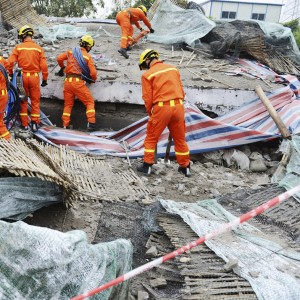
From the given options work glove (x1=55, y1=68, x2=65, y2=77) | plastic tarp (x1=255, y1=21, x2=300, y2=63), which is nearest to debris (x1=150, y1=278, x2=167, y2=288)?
work glove (x1=55, y1=68, x2=65, y2=77)

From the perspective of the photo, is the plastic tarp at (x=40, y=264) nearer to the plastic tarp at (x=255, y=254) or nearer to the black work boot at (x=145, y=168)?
the plastic tarp at (x=255, y=254)

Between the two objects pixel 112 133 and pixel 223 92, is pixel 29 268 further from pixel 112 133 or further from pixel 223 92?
pixel 223 92

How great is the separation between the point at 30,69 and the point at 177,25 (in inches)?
227

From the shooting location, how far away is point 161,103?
5.14 m

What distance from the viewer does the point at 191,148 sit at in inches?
238

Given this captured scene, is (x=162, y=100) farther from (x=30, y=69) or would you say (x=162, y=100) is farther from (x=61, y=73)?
(x=61, y=73)

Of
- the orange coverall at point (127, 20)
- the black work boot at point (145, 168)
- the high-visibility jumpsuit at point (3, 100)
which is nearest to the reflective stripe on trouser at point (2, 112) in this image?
the high-visibility jumpsuit at point (3, 100)

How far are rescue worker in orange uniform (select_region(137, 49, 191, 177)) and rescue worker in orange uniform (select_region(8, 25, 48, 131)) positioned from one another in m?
2.20

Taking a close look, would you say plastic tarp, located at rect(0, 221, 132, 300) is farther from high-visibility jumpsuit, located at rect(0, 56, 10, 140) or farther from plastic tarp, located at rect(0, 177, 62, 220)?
high-visibility jumpsuit, located at rect(0, 56, 10, 140)

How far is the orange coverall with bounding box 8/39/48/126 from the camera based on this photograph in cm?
650

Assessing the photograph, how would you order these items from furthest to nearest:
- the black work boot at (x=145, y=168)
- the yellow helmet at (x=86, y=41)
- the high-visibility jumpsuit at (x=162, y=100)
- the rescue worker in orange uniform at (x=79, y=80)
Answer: the yellow helmet at (x=86, y=41), the rescue worker in orange uniform at (x=79, y=80), the black work boot at (x=145, y=168), the high-visibility jumpsuit at (x=162, y=100)

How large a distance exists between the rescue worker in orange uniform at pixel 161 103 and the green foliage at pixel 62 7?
57.5ft

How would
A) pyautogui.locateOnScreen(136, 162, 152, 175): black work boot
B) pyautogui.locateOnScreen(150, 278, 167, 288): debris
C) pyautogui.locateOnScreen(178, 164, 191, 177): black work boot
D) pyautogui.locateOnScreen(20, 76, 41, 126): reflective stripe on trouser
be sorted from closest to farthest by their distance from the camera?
pyautogui.locateOnScreen(150, 278, 167, 288): debris, pyautogui.locateOnScreen(136, 162, 152, 175): black work boot, pyautogui.locateOnScreen(178, 164, 191, 177): black work boot, pyautogui.locateOnScreen(20, 76, 41, 126): reflective stripe on trouser

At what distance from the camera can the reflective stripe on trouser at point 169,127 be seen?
5.16m
